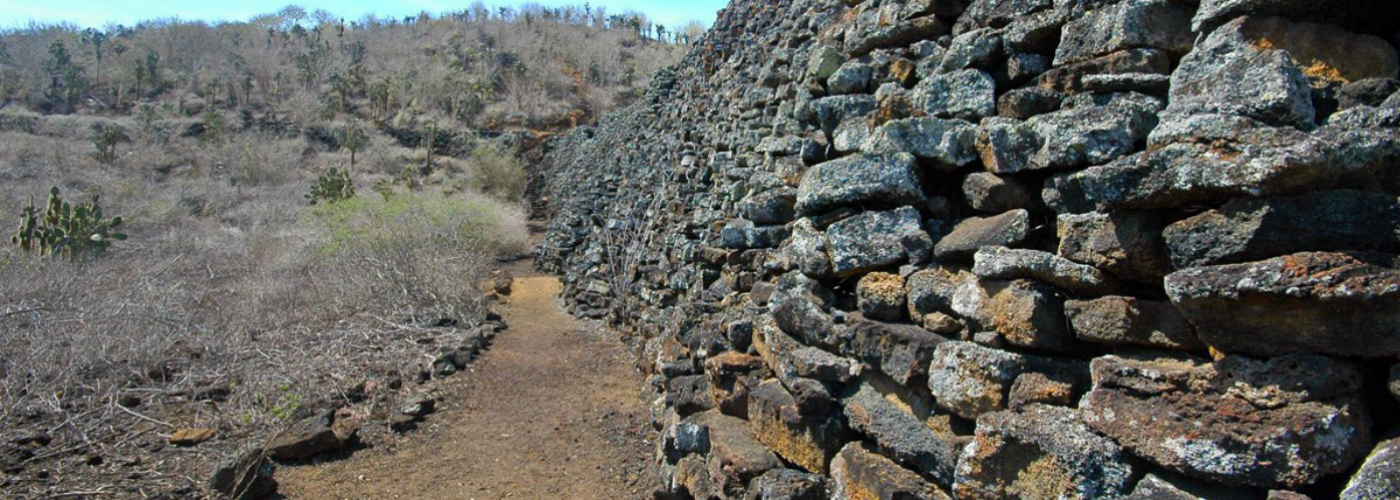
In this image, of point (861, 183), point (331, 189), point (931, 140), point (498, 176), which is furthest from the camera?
point (498, 176)

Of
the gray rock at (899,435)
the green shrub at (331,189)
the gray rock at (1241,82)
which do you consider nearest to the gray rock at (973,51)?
the gray rock at (1241,82)

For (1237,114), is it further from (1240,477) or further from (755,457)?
(755,457)

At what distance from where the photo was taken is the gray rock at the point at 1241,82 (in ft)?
5.66

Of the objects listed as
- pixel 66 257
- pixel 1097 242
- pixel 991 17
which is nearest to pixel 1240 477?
pixel 1097 242

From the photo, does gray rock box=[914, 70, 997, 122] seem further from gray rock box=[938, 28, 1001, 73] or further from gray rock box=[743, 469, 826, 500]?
gray rock box=[743, 469, 826, 500]

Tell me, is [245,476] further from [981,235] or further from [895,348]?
[981,235]

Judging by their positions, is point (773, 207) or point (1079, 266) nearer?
point (1079, 266)

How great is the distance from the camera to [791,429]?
2.94 metres

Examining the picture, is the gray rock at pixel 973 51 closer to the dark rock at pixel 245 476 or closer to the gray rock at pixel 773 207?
the gray rock at pixel 773 207

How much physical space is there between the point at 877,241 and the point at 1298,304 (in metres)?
1.28

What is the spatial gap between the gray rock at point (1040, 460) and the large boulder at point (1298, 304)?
0.34m

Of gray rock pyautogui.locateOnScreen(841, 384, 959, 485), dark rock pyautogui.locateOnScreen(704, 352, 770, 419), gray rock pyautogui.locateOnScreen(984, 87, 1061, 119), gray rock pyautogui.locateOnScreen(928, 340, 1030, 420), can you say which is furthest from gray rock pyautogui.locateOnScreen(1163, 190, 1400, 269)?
dark rock pyautogui.locateOnScreen(704, 352, 770, 419)

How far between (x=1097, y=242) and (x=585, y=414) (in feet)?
17.2

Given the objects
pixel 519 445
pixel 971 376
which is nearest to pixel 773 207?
pixel 971 376
